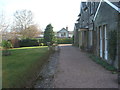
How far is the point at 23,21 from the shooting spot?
4456 cm

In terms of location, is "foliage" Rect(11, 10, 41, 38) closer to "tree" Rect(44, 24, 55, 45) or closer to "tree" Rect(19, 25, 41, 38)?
"tree" Rect(19, 25, 41, 38)

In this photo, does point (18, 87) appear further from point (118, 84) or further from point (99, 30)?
point (99, 30)

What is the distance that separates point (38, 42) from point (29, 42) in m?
2.48

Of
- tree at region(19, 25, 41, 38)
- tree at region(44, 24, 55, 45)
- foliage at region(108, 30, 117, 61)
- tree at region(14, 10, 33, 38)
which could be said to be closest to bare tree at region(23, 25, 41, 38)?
tree at region(19, 25, 41, 38)

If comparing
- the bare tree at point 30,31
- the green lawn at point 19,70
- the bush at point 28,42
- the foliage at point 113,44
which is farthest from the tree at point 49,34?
the foliage at point 113,44

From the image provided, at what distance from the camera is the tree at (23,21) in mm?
43062

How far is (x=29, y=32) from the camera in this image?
143ft

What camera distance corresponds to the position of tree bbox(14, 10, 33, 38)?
43062mm

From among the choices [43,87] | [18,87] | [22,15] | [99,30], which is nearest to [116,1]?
[99,30]

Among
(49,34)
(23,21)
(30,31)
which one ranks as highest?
(23,21)

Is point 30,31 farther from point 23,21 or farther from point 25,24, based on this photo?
point 23,21

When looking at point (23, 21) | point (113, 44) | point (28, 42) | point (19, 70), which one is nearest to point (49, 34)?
point (28, 42)

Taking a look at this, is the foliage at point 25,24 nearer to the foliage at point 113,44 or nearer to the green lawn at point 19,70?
the green lawn at point 19,70

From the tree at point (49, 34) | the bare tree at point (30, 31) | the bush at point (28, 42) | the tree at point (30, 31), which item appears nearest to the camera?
the bush at point (28, 42)
